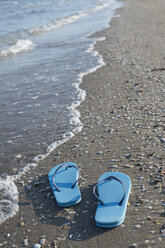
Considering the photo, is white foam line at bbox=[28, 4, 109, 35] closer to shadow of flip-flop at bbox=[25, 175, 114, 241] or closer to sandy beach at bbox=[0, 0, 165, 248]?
sandy beach at bbox=[0, 0, 165, 248]

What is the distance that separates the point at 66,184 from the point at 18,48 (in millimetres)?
9663

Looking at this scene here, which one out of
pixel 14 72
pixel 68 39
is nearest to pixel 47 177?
pixel 14 72

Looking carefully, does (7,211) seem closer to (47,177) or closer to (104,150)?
(47,177)

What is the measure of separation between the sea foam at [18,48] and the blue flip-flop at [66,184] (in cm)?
871

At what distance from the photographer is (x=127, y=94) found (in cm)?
654

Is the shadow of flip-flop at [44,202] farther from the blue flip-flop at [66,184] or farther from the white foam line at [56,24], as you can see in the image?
Answer: the white foam line at [56,24]

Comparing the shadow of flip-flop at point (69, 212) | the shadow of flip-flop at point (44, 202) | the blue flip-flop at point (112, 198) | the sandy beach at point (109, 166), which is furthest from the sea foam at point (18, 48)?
the blue flip-flop at point (112, 198)

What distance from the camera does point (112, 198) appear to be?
3.38 metres

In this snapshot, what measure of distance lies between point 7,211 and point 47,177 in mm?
750

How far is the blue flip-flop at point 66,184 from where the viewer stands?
11.4 ft

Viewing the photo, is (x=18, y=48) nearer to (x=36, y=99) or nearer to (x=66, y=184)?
(x=36, y=99)

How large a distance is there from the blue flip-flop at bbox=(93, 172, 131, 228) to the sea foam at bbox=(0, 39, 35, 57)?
30.2 ft

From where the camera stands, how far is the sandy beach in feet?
10.0

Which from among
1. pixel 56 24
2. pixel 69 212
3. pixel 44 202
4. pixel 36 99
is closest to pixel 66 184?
pixel 44 202
